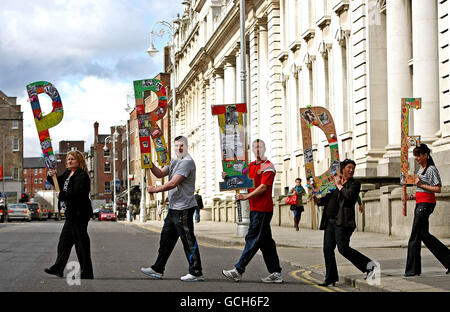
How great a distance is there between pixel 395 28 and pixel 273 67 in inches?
579

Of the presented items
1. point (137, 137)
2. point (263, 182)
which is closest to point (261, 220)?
point (263, 182)

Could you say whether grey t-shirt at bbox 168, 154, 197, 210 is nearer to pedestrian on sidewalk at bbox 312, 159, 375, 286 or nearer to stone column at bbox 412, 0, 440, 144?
pedestrian on sidewalk at bbox 312, 159, 375, 286

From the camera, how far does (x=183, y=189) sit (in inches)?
481

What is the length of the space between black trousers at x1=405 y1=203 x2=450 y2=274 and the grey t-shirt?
9.98 feet

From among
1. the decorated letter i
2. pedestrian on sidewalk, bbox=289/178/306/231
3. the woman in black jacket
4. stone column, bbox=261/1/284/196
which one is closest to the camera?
the woman in black jacket

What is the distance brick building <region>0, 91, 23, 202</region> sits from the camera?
114750 millimetres

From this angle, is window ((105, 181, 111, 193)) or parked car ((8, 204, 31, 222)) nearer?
parked car ((8, 204, 31, 222))

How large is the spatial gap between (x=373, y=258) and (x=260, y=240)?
4.74 metres

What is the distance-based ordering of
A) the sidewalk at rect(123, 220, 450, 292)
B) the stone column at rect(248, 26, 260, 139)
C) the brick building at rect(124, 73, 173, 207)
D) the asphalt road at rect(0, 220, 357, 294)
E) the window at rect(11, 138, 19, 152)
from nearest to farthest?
the sidewalk at rect(123, 220, 450, 292), the asphalt road at rect(0, 220, 357, 294), the stone column at rect(248, 26, 260, 139), the brick building at rect(124, 73, 173, 207), the window at rect(11, 138, 19, 152)

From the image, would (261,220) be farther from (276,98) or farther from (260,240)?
(276,98)

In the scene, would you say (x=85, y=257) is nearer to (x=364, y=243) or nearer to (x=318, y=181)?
(x=318, y=181)

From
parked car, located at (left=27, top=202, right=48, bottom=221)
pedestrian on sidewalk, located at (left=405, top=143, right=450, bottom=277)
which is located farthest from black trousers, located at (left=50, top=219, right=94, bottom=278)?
parked car, located at (left=27, top=202, right=48, bottom=221)

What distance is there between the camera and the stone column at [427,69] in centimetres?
2450
